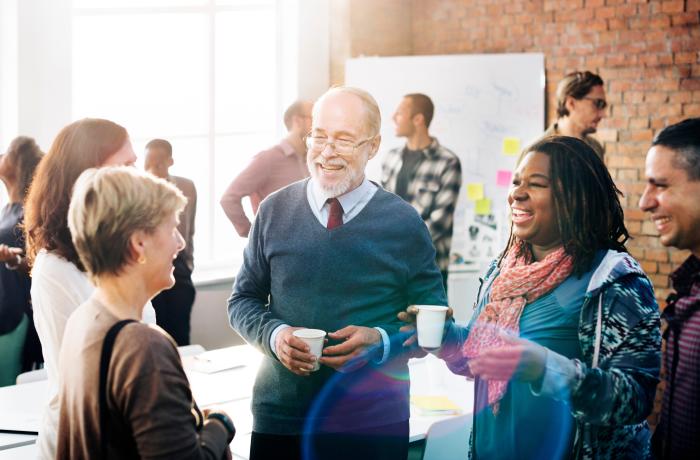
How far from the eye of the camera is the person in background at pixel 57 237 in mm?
2074

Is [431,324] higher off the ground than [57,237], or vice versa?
[57,237]

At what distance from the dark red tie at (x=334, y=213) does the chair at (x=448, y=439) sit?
78 centimetres

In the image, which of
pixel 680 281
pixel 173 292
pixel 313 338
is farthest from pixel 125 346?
pixel 173 292

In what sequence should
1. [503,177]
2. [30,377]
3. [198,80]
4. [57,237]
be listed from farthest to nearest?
[198,80] < [503,177] < [30,377] < [57,237]

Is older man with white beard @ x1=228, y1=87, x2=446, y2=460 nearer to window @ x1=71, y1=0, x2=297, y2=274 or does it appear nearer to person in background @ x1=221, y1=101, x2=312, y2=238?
→ person in background @ x1=221, y1=101, x2=312, y2=238

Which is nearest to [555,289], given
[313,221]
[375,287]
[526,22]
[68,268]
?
[375,287]

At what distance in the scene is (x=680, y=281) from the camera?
5.91ft

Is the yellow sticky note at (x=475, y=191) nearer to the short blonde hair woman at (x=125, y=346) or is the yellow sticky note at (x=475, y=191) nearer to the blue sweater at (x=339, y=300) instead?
the blue sweater at (x=339, y=300)

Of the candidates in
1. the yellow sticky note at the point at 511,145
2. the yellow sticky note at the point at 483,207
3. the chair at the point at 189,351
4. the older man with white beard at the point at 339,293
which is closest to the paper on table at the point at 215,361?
the chair at the point at 189,351

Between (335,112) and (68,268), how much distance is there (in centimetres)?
85

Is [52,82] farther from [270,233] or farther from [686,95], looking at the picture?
[686,95]

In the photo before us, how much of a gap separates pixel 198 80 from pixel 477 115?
6.91 ft

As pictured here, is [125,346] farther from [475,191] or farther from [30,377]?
[475,191]

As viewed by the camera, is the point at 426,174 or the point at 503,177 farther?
the point at 503,177
